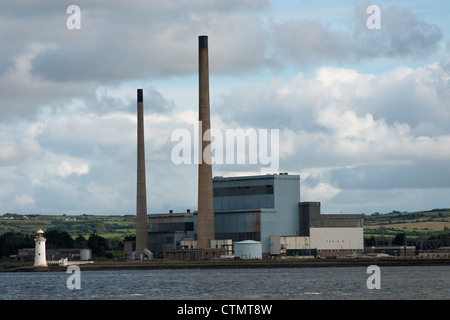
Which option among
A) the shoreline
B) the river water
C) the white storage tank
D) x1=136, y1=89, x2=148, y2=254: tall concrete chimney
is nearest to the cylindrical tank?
x1=136, y1=89, x2=148, y2=254: tall concrete chimney

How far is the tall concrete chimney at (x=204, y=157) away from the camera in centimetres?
15525

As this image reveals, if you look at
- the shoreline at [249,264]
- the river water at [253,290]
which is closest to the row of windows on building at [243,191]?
the shoreline at [249,264]

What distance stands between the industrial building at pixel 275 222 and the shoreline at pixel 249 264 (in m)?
8.80

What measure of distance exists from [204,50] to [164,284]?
62.6 meters

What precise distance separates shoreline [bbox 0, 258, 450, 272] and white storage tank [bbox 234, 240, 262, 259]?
5210 mm

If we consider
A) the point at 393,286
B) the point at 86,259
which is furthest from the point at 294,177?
the point at 393,286

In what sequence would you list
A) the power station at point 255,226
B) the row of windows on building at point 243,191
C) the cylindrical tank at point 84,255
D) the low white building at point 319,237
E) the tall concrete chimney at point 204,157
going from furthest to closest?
the cylindrical tank at point 84,255 < the row of windows on building at point 243,191 < the low white building at point 319,237 < the power station at point 255,226 < the tall concrete chimney at point 204,157

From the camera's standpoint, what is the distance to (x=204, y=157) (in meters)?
156

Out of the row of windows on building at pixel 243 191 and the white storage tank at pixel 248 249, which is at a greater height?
the row of windows on building at pixel 243 191

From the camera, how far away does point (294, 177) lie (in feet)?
584

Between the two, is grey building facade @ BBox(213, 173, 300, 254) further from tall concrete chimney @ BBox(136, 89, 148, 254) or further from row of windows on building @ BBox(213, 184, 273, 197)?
tall concrete chimney @ BBox(136, 89, 148, 254)

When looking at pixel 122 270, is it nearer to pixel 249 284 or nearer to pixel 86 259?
pixel 86 259

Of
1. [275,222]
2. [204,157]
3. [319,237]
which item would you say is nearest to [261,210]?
[275,222]

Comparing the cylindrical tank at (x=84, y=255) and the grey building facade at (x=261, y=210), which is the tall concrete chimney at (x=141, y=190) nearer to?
the cylindrical tank at (x=84, y=255)
